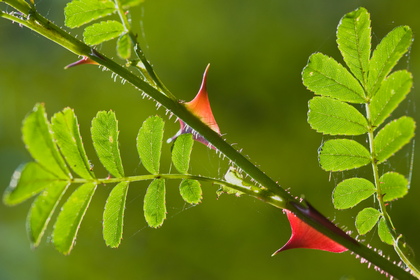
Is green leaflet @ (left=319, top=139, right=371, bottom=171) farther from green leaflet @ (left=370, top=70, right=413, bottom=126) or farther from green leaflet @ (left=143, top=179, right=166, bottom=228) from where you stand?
green leaflet @ (left=143, top=179, right=166, bottom=228)

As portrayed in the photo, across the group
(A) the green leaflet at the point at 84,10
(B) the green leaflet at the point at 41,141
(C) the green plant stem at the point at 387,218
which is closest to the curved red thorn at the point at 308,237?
(C) the green plant stem at the point at 387,218

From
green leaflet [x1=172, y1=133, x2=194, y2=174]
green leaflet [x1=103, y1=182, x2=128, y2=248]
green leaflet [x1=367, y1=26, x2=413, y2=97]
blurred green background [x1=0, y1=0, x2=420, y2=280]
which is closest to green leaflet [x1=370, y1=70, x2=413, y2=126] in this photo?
green leaflet [x1=367, y1=26, x2=413, y2=97]

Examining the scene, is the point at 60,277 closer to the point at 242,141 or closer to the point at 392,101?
the point at 242,141

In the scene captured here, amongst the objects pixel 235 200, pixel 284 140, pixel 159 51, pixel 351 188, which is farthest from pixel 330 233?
pixel 159 51

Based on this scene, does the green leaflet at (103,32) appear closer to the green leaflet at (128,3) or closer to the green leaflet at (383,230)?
the green leaflet at (128,3)

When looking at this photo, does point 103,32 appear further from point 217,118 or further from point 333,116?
point 217,118
